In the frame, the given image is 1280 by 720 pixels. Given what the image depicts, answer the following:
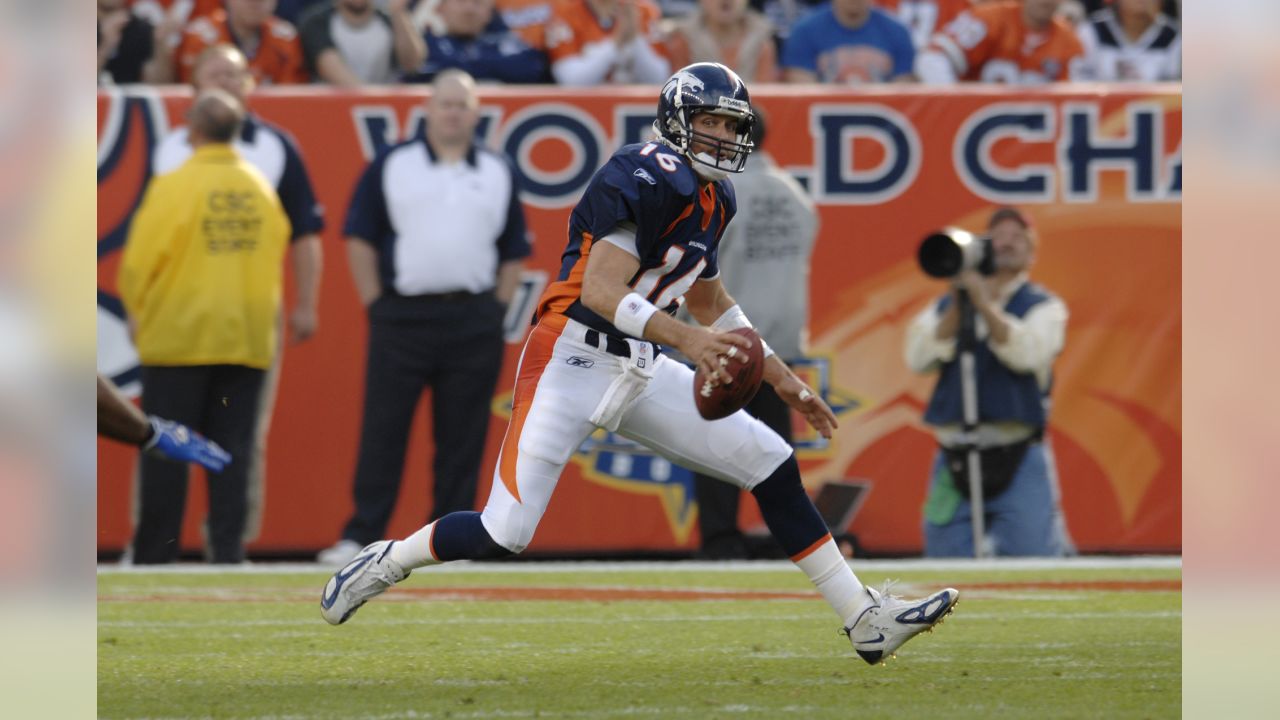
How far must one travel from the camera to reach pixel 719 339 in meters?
4.82

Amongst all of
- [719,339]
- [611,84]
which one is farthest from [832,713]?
[611,84]

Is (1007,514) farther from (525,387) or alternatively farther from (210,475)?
(525,387)

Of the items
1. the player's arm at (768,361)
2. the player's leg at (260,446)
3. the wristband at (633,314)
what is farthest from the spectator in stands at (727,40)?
the wristband at (633,314)

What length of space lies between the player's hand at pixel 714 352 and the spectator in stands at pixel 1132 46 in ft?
A: 18.7

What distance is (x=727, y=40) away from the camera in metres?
9.67

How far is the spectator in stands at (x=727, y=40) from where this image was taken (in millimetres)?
9594

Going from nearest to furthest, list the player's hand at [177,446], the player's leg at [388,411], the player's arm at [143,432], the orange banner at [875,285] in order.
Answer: the player's arm at [143,432], the player's hand at [177,446], the player's leg at [388,411], the orange banner at [875,285]

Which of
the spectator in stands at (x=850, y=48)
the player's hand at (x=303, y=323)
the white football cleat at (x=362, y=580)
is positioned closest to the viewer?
the white football cleat at (x=362, y=580)

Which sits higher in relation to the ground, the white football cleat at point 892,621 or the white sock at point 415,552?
the white sock at point 415,552

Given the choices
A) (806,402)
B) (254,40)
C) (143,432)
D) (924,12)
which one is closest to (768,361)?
(806,402)

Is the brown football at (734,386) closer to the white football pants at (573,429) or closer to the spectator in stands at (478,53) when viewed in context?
the white football pants at (573,429)

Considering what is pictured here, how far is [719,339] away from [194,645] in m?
2.07

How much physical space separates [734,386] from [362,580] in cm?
124
